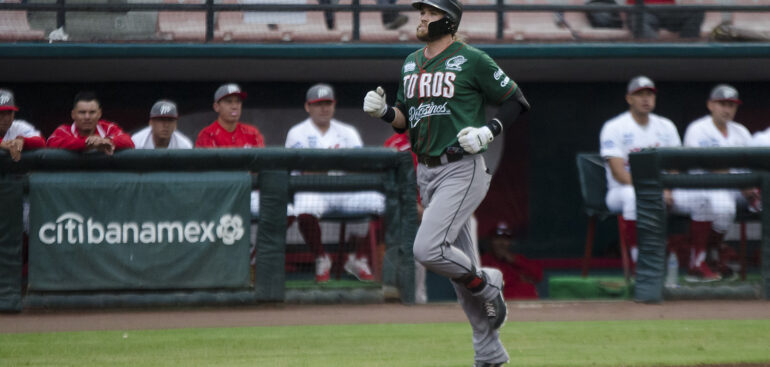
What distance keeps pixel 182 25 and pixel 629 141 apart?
473 centimetres

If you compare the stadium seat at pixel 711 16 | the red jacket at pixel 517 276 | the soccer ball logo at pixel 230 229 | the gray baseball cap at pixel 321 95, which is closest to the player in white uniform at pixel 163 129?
the soccer ball logo at pixel 230 229

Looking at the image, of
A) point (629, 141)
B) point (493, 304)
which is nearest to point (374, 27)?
point (629, 141)

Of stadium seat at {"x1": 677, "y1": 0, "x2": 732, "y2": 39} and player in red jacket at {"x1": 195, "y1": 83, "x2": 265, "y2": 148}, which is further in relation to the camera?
stadium seat at {"x1": 677, "y1": 0, "x2": 732, "y2": 39}

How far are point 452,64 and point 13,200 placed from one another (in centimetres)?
377

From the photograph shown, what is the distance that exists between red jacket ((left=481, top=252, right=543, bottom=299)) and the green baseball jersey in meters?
4.22

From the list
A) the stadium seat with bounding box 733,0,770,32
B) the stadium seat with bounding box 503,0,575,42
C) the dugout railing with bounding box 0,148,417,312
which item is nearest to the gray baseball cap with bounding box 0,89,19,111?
the dugout railing with bounding box 0,148,417,312

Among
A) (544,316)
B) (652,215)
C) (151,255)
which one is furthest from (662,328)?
(151,255)

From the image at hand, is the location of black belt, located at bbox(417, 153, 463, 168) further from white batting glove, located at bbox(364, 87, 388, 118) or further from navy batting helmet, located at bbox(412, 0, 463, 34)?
navy batting helmet, located at bbox(412, 0, 463, 34)

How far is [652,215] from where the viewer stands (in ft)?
22.9

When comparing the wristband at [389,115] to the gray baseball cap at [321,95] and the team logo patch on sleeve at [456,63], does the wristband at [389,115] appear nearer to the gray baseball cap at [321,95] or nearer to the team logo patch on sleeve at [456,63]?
the team logo patch on sleeve at [456,63]

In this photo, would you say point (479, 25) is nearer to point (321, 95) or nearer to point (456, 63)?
point (321, 95)

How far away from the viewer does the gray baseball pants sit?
162 inches

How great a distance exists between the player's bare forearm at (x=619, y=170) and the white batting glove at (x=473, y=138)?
3813 millimetres

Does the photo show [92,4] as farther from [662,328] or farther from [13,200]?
[662,328]
